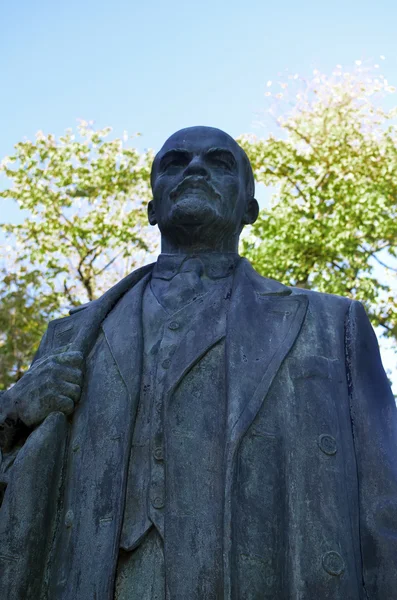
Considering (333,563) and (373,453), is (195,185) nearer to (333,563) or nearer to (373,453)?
(373,453)

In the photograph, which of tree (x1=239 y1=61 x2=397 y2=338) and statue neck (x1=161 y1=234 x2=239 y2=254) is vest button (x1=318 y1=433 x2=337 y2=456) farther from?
tree (x1=239 y1=61 x2=397 y2=338)

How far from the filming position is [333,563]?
11.1 feet

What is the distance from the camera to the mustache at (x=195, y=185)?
4641mm

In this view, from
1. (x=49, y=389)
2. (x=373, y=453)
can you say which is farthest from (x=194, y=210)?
(x=373, y=453)

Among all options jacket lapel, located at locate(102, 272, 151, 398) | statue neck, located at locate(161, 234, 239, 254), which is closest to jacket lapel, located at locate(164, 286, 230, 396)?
jacket lapel, located at locate(102, 272, 151, 398)

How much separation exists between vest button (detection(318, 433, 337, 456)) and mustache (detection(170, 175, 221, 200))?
1.55 m

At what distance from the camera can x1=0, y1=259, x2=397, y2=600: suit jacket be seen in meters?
3.41

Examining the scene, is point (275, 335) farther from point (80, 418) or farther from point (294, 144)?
point (294, 144)

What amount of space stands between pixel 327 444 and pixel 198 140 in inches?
75.8

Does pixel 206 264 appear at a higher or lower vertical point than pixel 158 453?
higher

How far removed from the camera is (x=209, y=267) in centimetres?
463

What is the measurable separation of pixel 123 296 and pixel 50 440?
1.01m

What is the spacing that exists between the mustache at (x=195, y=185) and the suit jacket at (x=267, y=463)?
2.15 ft

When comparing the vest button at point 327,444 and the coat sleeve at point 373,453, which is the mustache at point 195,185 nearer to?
the coat sleeve at point 373,453
